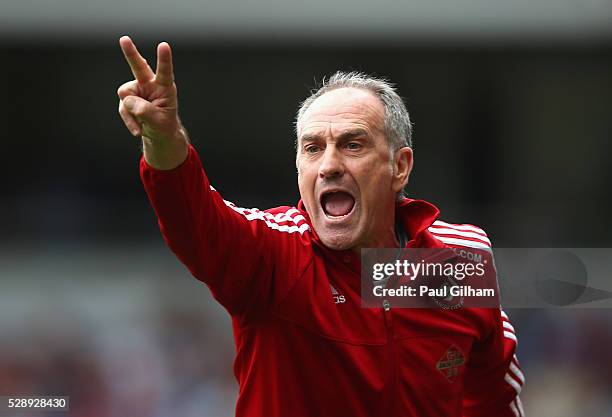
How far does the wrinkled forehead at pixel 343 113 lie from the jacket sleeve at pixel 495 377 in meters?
0.73

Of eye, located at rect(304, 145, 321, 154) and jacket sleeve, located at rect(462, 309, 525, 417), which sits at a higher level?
eye, located at rect(304, 145, 321, 154)

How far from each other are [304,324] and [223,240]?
0.37m

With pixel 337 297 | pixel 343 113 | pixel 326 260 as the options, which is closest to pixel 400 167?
pixel 343 113

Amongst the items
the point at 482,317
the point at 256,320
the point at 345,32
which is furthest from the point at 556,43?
the point at 256,320

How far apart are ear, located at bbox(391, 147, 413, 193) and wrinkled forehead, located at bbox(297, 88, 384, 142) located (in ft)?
0.45

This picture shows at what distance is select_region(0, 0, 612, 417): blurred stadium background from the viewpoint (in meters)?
7.16

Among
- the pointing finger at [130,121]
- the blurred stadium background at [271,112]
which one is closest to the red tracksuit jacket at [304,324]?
the pointing finger at [130,121]

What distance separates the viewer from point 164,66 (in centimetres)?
200

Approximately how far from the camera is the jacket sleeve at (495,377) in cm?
281

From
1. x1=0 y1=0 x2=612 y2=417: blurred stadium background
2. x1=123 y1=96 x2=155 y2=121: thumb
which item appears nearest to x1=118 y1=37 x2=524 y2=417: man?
x1=123 y1=96 x2=155 y2=121: thumb

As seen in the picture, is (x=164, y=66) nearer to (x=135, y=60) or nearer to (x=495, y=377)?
(x=135, y=60)

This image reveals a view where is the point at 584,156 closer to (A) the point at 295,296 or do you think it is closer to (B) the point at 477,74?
(B) the point at 477,74

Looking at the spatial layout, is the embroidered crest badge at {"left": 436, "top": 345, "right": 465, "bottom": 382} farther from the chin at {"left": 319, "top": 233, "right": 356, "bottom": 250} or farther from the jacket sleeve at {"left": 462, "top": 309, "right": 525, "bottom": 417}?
the chin at {"left": 319, "top": 233, "right": 356, "bottom": 250}

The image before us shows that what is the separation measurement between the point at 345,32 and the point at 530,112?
6.05 feet
